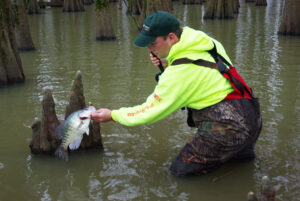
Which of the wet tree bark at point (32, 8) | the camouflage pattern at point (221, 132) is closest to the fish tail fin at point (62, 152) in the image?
the camouflage pattern at point (221, 132)

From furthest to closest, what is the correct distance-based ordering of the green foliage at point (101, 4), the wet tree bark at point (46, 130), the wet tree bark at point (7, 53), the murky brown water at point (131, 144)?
the green foliage at point (101, 4), the wet tree bark at point (7, 53), the wet tree bark at point (46, 130), the murky brown water at point (131, 144)

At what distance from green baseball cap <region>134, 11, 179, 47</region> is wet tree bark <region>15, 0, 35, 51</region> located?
8076 mm

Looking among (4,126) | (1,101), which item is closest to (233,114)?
(4,126)

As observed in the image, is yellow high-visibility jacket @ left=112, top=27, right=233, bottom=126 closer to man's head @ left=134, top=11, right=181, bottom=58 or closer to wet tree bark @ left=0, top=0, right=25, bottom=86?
man's head @ left=134, top=11, right=181, bottom=58

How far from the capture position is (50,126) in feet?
14.2

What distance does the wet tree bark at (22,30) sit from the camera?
35.0 feet

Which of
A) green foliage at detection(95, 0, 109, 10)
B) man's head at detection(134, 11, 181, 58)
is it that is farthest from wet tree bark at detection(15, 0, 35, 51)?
man's head at detection(134, 11, 181, 58)

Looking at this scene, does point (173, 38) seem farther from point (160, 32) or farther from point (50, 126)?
point (50, 126)

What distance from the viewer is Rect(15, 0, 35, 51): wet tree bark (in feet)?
35.0

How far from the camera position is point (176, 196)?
3.58 m

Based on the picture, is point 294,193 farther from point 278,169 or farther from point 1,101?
point 1,101

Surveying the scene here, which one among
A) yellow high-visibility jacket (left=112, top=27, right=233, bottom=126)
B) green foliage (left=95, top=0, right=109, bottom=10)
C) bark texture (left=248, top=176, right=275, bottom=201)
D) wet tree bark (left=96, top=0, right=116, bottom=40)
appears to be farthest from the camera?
wet tree bark (left=96, top=0, right=116, bottom=40)

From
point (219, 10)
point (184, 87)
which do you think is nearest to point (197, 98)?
point (184, 87)

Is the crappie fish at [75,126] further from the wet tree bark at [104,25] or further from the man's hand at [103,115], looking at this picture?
the wet tree bark at [104,25]
